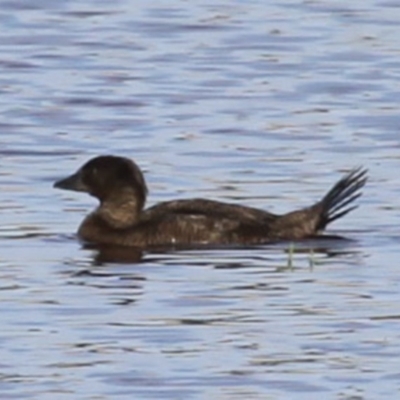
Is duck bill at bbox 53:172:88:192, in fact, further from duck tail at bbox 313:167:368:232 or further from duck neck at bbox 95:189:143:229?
duck tail at bbox 313:167:368:232

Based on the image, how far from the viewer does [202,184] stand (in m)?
16.7

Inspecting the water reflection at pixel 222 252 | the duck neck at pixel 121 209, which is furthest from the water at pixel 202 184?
the duck neck at pixel 121 209

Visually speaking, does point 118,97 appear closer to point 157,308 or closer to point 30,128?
point 30,128

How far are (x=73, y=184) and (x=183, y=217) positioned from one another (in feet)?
2.79

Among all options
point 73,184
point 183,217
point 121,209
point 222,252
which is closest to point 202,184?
point 121,209

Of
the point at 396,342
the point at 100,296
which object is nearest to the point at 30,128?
the point at 100,296

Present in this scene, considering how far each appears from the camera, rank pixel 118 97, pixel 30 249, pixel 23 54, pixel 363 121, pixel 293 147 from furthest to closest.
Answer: pixel 23 54
pixel 118 97
pixel 363 121
pixel 293 147
pixel 30 249

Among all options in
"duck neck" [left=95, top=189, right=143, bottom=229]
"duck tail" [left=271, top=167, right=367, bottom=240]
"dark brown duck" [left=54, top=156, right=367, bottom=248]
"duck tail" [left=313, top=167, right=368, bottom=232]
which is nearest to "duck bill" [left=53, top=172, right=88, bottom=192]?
"dark brown duck" [left=54, top=156, right=367, bottom=248]

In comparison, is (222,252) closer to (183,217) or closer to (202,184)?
(183,217)

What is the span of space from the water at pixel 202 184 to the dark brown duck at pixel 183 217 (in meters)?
0.19

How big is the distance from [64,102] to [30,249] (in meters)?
5.57

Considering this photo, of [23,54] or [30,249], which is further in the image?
[23,54]

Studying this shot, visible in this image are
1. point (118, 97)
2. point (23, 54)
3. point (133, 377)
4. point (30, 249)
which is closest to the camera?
point (133, 377)

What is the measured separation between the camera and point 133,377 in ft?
35.9
